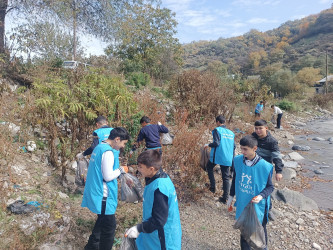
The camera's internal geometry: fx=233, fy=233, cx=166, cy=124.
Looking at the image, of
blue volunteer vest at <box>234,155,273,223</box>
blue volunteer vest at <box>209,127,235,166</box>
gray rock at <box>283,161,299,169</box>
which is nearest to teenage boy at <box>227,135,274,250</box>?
blue volunteer vest at <box>234,155,273,223</box>


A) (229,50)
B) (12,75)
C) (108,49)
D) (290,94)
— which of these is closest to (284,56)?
(229,50)

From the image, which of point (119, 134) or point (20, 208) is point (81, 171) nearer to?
point (20, 208)

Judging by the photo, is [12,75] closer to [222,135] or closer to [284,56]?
[222,135]

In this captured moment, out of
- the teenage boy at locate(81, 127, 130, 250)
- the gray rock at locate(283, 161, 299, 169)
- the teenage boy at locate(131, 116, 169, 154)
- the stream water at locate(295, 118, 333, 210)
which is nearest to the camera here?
the teenage boy at locate(81, 127, 130, 250)

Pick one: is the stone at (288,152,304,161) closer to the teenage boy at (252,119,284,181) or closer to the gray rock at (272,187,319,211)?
the gray rock at (272,187,319,211)

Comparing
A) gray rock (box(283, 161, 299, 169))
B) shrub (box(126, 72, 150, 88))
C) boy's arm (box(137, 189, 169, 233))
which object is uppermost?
shrub (box(126, 72, 150, 88))

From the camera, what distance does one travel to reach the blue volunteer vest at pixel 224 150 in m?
4.14

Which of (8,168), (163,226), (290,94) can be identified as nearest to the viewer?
(163,226)

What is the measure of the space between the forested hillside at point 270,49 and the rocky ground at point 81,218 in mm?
46249

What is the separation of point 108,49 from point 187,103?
36.0 ft

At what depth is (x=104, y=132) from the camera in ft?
11.5

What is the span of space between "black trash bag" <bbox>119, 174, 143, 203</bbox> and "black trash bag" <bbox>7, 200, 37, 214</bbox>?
122cm

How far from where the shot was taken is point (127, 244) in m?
1.92

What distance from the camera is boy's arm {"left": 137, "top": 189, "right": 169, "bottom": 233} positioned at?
1757 millimetres
